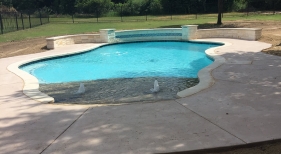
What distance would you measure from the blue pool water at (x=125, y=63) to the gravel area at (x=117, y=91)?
1.43 meters

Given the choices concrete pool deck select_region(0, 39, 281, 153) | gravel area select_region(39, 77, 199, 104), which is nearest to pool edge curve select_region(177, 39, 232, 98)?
concrete pool deck select_region(0, 39, 281, 153)

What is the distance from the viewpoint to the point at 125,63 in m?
13.1

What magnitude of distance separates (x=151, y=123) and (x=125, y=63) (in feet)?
28.5

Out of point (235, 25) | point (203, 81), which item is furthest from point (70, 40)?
point (235, 25)

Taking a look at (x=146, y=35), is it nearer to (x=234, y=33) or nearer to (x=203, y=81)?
(x=234, y=33)

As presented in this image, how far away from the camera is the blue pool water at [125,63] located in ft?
35.7

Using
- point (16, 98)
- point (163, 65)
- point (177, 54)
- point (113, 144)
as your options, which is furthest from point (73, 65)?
point (113, 144)

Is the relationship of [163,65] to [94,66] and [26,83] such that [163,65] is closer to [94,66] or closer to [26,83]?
[94,66]

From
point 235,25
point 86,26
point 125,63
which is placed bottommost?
point 125,63

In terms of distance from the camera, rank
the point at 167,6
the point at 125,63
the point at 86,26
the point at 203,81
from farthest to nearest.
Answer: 1. the point at 167,6
2. the point at 86,26
3. the point at 125,63
4. the point at 203,81

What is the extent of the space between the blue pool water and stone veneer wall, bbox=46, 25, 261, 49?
1033mm

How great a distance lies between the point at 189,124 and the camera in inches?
177

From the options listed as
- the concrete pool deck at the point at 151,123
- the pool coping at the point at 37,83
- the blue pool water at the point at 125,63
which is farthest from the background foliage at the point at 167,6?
the concrete pool deck at the point at 151,123

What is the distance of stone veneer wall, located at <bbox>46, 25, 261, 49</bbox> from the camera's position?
52.0ft
